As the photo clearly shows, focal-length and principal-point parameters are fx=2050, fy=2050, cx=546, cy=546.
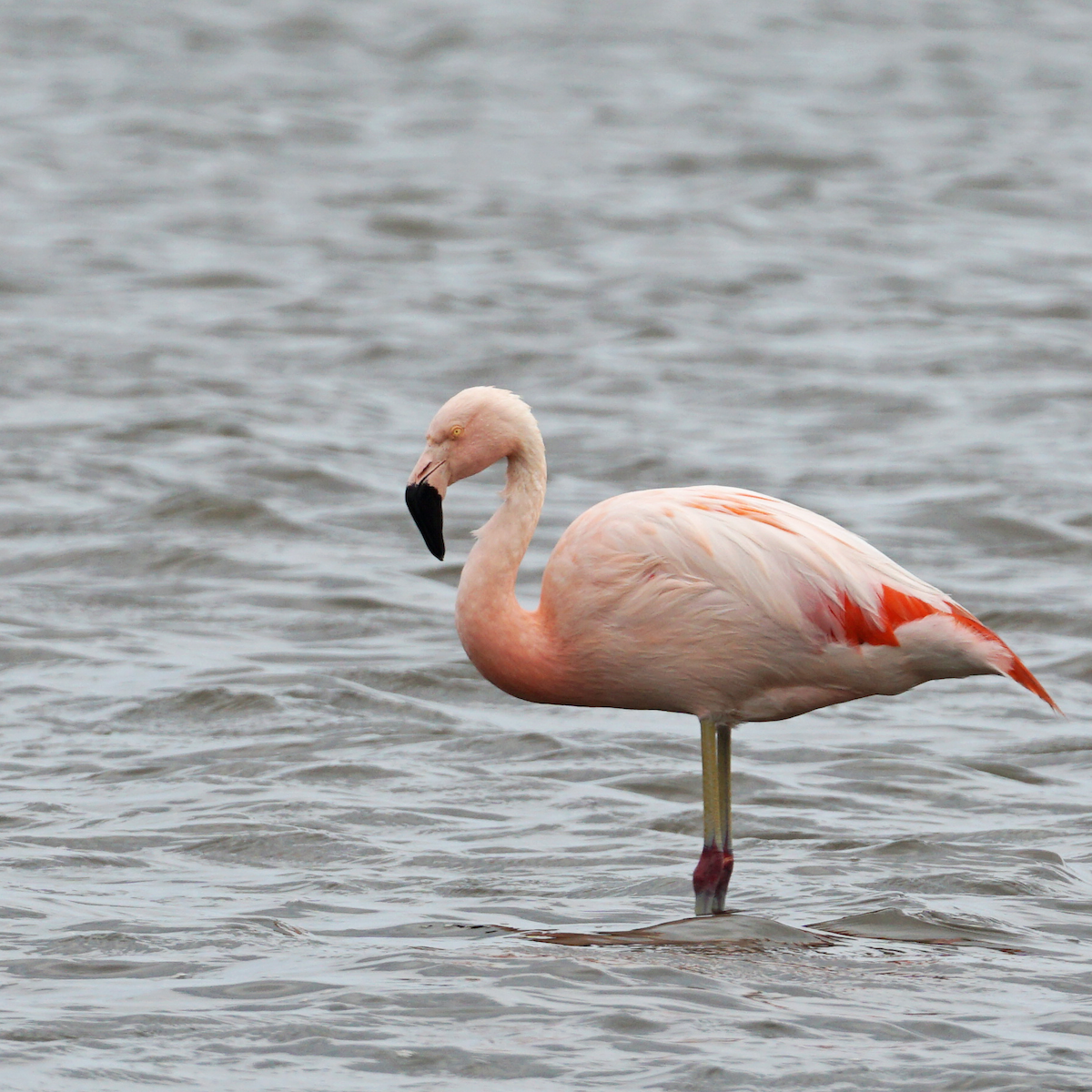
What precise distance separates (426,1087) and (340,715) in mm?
3645

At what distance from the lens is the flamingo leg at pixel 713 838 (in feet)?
19.6

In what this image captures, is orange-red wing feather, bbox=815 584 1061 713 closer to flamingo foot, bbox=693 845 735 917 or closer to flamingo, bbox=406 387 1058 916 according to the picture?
flamingo, bbox=406 387 1058 916

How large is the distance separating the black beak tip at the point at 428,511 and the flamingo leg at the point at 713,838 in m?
0.95

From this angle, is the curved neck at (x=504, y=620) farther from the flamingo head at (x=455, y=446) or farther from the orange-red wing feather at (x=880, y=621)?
the orange-red wing feather at (x=880, y=621)

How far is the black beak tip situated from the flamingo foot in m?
1.19

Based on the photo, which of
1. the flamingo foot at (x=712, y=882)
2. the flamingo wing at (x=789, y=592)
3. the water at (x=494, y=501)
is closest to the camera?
the water at (x=494, y=501)

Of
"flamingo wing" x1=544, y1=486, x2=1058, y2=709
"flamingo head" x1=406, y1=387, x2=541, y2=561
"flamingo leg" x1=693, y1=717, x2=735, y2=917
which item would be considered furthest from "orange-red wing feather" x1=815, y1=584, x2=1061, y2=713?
"flamingo head" x1=406, y1=387, x2=541, y2=561

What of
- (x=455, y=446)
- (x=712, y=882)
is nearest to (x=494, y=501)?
(x=455, y=446)

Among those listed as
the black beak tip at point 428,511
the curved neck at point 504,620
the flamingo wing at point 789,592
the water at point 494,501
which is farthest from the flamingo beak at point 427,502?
the water at point 494,501

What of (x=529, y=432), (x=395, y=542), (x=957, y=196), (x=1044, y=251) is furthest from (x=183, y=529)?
(x=957, y=196)

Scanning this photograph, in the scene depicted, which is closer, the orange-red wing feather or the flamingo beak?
the orange-red wing feather

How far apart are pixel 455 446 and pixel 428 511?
21cm

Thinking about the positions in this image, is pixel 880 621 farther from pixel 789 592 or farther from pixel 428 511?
pixel 428 511

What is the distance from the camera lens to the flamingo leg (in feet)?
19.6
